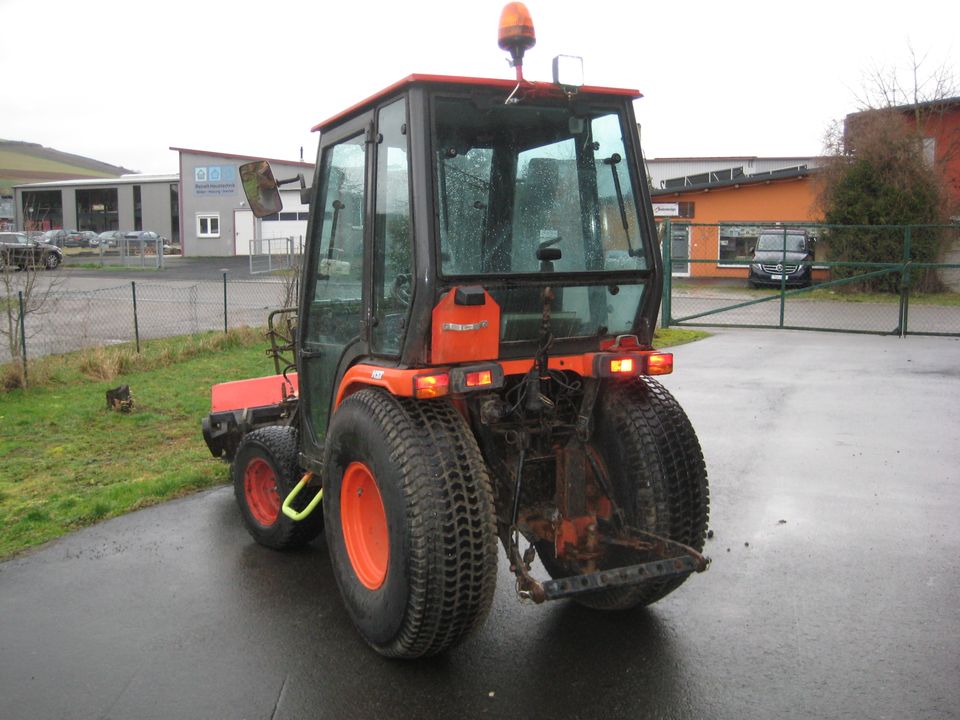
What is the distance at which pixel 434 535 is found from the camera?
3.35m

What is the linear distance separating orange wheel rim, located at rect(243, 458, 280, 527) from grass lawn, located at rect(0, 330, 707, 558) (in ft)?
3.90

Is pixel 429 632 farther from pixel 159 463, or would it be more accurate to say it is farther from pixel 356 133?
pixel 159 463

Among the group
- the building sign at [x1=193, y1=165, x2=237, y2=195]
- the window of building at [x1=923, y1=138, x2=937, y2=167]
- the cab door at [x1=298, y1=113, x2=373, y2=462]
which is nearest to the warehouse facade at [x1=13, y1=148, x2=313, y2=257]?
the building sign at [x1=193, y1=165, x2=237, y2=195]

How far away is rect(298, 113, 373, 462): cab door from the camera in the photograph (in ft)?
13.3

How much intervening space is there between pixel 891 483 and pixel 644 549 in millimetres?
3379

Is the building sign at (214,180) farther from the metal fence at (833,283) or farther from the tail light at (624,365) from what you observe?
the tail light at (624,365)

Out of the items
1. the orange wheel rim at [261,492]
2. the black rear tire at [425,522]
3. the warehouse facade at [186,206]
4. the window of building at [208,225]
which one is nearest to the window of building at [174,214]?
the warehouse facade at [186,206]

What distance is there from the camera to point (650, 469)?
392cm

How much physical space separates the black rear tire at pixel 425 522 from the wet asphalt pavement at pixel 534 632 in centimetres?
27

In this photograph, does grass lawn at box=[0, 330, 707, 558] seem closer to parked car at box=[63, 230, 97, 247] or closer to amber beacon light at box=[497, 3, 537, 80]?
amber beacon light at box=[497, 3, 537, 80]

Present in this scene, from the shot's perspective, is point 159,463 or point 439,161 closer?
point 439,161

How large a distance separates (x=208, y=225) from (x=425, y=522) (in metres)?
44.6

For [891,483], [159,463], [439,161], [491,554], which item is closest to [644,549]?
[491,554]

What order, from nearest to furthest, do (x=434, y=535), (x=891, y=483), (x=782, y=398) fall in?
1. (x=434, y=535)
2. (x=891, y=483)
3. (x=782, y=398)
